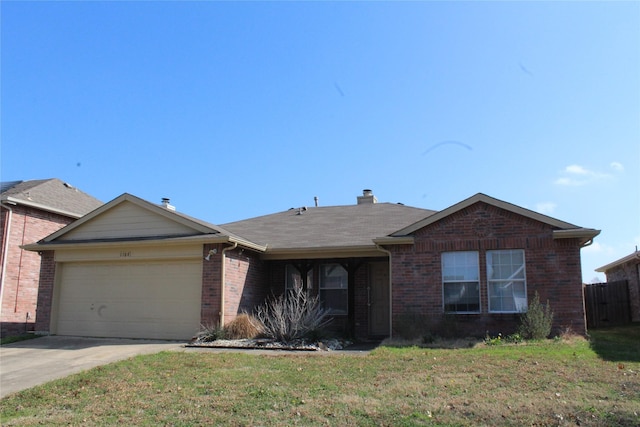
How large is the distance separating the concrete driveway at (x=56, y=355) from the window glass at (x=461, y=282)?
274 inches

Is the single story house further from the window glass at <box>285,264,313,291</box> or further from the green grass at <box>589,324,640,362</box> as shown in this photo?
the green grass at <box>589,324,640,362</box>

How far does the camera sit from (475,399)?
7250mm

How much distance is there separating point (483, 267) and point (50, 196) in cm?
1609

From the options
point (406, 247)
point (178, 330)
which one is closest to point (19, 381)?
point (178, 330)

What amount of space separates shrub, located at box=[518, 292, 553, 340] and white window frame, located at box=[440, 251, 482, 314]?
1.33 m

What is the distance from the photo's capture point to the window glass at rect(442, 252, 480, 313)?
13922 millimetres

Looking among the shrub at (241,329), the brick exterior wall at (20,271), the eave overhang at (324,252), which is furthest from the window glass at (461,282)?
the brick exterior wall at (20,271)

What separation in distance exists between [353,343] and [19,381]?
25.7 ft

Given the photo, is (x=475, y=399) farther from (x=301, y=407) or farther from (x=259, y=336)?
(x=259, y=336)

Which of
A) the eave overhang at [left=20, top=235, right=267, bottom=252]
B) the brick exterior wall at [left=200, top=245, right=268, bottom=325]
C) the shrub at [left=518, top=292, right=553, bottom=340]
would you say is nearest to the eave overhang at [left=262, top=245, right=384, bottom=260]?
the eave overhang at [left=20, top=235, right=267, bottom=252]

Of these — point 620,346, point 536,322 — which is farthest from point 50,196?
point 620,346

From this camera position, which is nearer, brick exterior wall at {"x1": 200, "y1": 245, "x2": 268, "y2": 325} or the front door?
brick exterior wall at {"x1": 200, "y1": 245, "x2": 268, "y2": 325}

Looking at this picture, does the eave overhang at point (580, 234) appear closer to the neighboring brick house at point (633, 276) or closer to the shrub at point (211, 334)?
the neighboring brick house at point (633, 276)

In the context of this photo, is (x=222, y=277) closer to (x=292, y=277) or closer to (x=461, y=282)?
(x=292, y=277)
